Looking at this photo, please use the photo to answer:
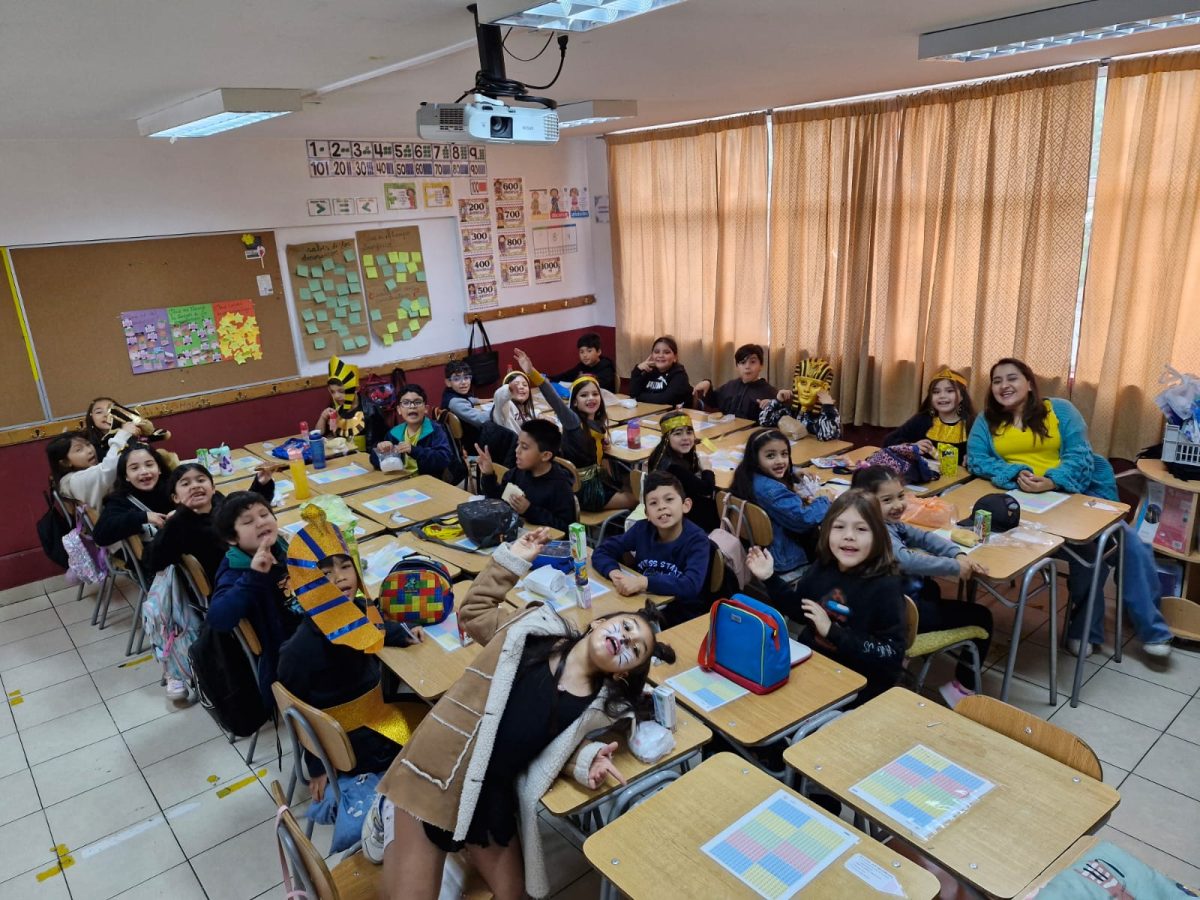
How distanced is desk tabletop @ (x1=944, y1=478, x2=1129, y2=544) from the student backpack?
180cm

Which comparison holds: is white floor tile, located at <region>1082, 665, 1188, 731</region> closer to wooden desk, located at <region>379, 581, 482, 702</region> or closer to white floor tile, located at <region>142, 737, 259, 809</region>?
wooden desk, located at <region>379, 581, 482, 702</region>

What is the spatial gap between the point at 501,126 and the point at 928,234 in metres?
3.61

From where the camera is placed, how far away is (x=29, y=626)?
504 cm

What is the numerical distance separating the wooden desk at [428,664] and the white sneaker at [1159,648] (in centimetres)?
339

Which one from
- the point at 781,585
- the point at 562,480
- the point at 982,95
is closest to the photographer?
the point at 781,585

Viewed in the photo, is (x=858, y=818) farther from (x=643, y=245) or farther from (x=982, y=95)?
(x=643, y=245)

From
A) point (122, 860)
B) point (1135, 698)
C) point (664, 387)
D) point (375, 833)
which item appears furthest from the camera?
point (664, 387)

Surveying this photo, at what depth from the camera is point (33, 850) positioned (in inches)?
124

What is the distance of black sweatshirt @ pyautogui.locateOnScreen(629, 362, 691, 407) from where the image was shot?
649 cm

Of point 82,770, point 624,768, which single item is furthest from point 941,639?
point 82,770

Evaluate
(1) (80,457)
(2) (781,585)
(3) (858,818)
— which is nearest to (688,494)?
(2) (781,585)

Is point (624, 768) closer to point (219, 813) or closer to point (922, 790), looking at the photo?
point (922, 790)

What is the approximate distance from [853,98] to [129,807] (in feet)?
20.1

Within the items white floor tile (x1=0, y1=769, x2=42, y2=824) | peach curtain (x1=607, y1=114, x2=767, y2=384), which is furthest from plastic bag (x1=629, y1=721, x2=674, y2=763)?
peach curtain (x1=607, y1=114, x2=767, y2=384)
